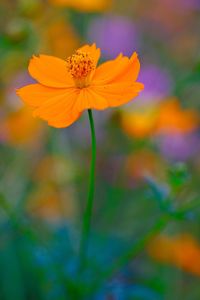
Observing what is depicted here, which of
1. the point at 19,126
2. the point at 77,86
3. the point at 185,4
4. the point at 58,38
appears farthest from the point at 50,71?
the point at 185,4

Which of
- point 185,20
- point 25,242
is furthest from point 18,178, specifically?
point 185,20

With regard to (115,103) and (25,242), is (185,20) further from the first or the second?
(115,103)

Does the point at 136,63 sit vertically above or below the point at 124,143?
below

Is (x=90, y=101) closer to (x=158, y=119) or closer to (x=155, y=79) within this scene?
(x=158, y=119)

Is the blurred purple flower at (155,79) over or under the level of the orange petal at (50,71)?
over

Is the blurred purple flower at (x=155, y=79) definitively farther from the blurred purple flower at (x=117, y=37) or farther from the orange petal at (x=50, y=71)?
the orange petal at (x=50, y=71)

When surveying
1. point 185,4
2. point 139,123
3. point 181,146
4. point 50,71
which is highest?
point 185,4

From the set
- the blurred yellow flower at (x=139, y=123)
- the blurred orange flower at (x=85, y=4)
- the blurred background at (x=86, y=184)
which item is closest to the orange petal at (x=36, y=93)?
the blurred background at (x=86, y=184)
